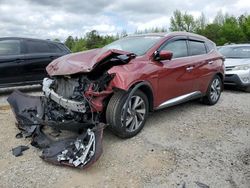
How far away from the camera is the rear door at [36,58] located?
846 centimetres

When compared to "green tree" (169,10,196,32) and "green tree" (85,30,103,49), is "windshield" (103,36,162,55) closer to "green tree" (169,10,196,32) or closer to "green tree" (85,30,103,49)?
"green tree" (85,30,103,49)

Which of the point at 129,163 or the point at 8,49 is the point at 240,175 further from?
the point at 8,49

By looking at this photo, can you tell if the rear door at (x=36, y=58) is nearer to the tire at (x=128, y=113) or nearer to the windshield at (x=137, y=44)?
the windshield at (x=137, y=44)

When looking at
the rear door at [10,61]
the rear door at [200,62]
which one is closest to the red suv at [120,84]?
the rear door at [200,62]

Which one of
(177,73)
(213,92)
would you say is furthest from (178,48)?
(213,92)

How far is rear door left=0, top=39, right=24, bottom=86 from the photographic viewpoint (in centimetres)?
810

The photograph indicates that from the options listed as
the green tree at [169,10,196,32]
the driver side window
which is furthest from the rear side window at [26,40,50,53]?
the green tree at [169,10,196,32]

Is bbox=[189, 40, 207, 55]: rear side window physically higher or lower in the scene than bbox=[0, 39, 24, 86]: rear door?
higher

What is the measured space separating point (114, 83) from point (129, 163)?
1170mm

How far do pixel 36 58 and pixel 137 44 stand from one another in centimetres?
378

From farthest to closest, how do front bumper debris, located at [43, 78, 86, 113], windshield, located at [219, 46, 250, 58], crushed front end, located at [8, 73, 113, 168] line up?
windshield, located at [219, 46, 250, 58] → front bumper debris, located at [43, 78, 86, 113] → crushed front end, located at [8, 73, 113, 168]

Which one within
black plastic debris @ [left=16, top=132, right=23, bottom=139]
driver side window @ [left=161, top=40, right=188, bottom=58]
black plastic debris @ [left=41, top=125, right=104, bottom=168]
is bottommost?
black plastic debris @ [left=16, top=132, right=23, bottom=139]

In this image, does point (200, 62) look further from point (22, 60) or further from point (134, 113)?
point (22, 60)

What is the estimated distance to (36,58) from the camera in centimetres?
861
